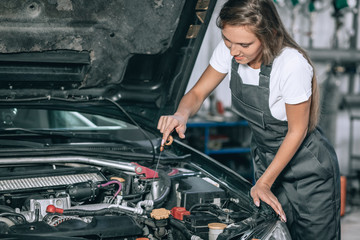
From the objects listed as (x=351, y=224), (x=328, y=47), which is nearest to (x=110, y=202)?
(x=351, y=224)

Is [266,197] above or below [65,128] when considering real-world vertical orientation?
below

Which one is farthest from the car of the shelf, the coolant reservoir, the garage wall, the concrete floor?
the garage wall

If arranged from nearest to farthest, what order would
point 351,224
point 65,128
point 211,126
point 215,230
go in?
1. point 215,230
2. point 65,128
3. point 351,224
4. point 211,126

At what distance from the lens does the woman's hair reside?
4.90 feet

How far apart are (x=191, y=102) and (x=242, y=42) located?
0.44m

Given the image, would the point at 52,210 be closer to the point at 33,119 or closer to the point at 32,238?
the point at 32,238

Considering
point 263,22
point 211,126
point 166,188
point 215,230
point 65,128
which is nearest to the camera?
point 215,230

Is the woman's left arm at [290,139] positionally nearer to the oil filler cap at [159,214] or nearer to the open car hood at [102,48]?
the oil filler cap at [159,214]

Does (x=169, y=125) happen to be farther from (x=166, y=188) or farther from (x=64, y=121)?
(x=64, y=121)

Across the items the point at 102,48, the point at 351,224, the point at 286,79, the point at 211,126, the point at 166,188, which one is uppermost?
the point at 102,48

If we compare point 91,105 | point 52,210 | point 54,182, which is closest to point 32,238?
point 52,210

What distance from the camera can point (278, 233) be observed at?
1.48m

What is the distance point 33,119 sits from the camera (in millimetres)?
2055

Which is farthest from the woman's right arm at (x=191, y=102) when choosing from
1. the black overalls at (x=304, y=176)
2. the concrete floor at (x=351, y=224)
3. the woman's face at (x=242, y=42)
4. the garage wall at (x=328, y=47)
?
the garage wall at (x=328, y=47)
